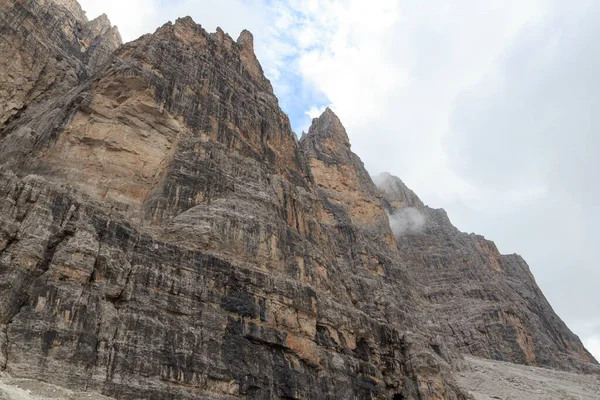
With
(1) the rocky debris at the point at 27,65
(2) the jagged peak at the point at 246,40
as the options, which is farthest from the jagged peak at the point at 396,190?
(1) the rocky debris at the point at 27,65

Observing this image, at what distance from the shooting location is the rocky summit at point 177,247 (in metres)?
22.0

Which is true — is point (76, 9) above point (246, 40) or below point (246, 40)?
above

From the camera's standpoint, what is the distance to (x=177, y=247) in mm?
28781

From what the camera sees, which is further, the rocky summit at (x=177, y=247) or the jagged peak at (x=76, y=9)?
the jagged peak at (x=76, y=9)

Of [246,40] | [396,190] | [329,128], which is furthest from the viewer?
[396,190]

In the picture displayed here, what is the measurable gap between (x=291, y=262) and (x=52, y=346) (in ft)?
63.8

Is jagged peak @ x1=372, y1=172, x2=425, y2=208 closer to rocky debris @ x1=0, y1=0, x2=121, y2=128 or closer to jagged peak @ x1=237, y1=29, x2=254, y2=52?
jagged peak @ x1=237, y1=29, x2=254, y2=52

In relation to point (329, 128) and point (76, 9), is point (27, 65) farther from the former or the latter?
point (329, 128)

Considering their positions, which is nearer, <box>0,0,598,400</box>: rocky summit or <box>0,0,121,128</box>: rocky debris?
<box>0,0,598,400</box>: rocky summit

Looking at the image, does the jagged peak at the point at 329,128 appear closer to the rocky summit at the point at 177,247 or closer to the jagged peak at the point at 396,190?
the jagged peak at the point at 396,190

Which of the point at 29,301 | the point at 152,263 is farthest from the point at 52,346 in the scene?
the point at 152,263

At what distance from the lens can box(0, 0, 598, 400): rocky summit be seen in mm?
21953

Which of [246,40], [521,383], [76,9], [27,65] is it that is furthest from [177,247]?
[76,9]

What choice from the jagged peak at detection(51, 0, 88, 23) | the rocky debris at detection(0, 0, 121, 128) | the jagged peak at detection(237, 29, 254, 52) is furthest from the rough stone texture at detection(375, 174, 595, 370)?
the jagged peak at detection(51, 0, 88, 23)
